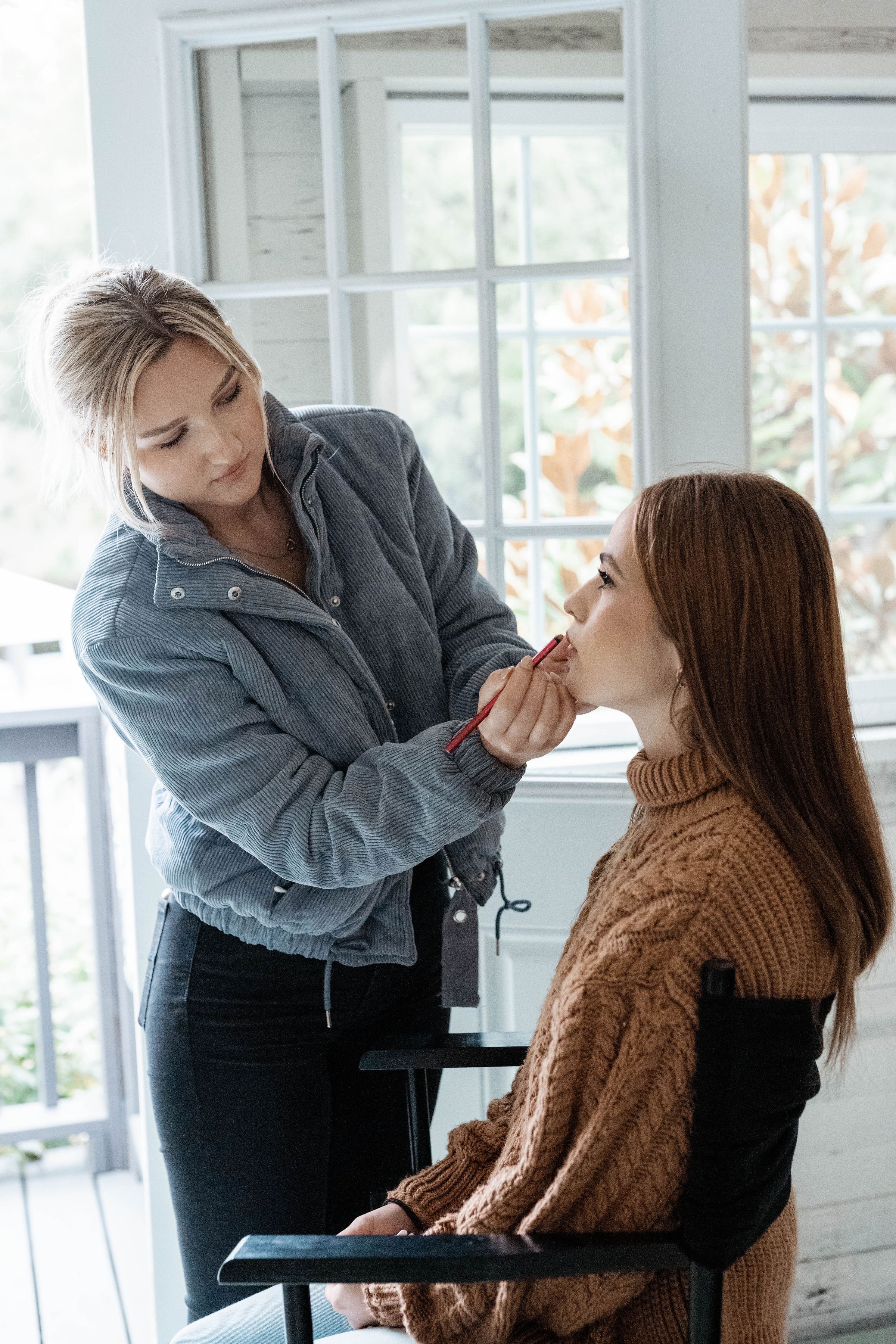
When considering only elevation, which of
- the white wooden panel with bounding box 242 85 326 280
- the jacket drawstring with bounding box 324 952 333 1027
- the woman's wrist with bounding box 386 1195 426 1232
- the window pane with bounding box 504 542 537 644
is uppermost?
the white wooden panel with bounding box 242 85 326 280

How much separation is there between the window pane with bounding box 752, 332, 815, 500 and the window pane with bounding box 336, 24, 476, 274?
1.35 metres

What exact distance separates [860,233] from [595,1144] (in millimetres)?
2617

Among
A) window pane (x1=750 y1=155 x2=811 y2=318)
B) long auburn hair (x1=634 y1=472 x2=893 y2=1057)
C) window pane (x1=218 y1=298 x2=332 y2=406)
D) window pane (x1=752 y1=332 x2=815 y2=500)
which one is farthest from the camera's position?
window pane (x1=752 y1=332 x2=815 y2=500)

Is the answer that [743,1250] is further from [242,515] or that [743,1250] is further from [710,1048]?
[242,515]

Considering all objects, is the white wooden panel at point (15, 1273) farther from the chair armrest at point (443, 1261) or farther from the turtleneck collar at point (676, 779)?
the turtleneck collar at point (676, 779)

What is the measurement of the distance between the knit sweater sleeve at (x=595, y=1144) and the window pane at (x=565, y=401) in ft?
3.72

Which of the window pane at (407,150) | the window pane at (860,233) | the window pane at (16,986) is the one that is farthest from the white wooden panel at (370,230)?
the window pane at (16,986)

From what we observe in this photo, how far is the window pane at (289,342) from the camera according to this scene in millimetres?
2002

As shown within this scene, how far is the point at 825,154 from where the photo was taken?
9.11 ft

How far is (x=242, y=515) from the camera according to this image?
Result: 1.46 meters

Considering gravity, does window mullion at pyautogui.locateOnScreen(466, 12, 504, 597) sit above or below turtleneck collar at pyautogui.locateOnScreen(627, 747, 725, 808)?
above

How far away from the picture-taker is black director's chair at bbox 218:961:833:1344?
1.02 meters

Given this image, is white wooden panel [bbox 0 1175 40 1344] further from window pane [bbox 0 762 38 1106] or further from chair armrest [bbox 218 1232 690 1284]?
chair armrest [bbox 218 1232 690 1284]

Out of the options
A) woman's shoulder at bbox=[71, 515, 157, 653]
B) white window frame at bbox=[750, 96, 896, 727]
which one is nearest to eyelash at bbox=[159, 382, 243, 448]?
woman's shoulder at bbox=[71, 515, 157, 653]
